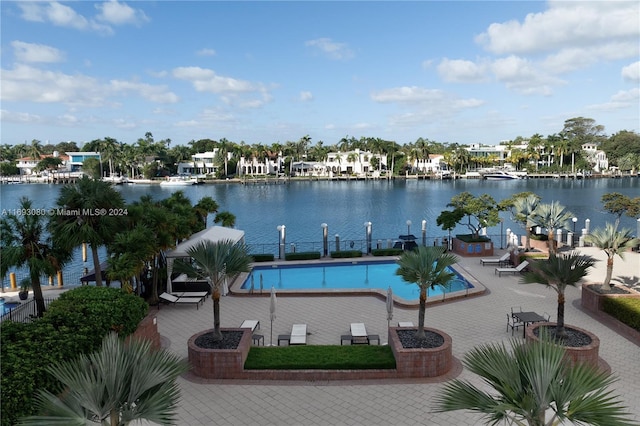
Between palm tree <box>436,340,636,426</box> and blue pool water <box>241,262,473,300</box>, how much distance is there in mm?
14008

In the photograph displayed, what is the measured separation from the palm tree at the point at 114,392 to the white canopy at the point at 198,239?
10796 mm

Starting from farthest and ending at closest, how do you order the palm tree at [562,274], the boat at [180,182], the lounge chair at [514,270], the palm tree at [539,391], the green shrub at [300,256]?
the boat at [180,182]
the green shrub at [300,256]
the lounge chair at [514,270]
the palm tree at [562,274]
the palm tree at [539,391]

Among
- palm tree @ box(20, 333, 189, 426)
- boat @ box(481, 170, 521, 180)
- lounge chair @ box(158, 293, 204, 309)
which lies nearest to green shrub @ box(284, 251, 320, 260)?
lounge chair @ box(158, 293, 204, 309)

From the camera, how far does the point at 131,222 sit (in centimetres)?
1573

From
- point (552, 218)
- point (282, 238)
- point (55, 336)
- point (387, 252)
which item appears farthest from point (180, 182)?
point (55, 336)

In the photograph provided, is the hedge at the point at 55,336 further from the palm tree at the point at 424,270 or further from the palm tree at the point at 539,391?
the palm tree at the point at 424,270

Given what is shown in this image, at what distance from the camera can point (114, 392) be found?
17.1 ft

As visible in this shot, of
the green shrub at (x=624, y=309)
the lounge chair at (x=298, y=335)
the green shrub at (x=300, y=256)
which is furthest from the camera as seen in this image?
the green shrub at (x=300, y=256)

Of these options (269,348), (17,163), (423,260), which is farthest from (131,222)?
(17,163)

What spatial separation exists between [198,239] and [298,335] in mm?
8476

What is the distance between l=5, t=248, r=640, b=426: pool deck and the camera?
8773 mm

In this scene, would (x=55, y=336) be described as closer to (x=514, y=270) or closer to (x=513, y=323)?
(x=513, y=323)

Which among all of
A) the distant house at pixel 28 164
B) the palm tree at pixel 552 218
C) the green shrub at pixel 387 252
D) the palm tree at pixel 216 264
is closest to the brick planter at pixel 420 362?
the palm tree at pixel 216 264

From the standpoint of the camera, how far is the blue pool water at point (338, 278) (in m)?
20.3
